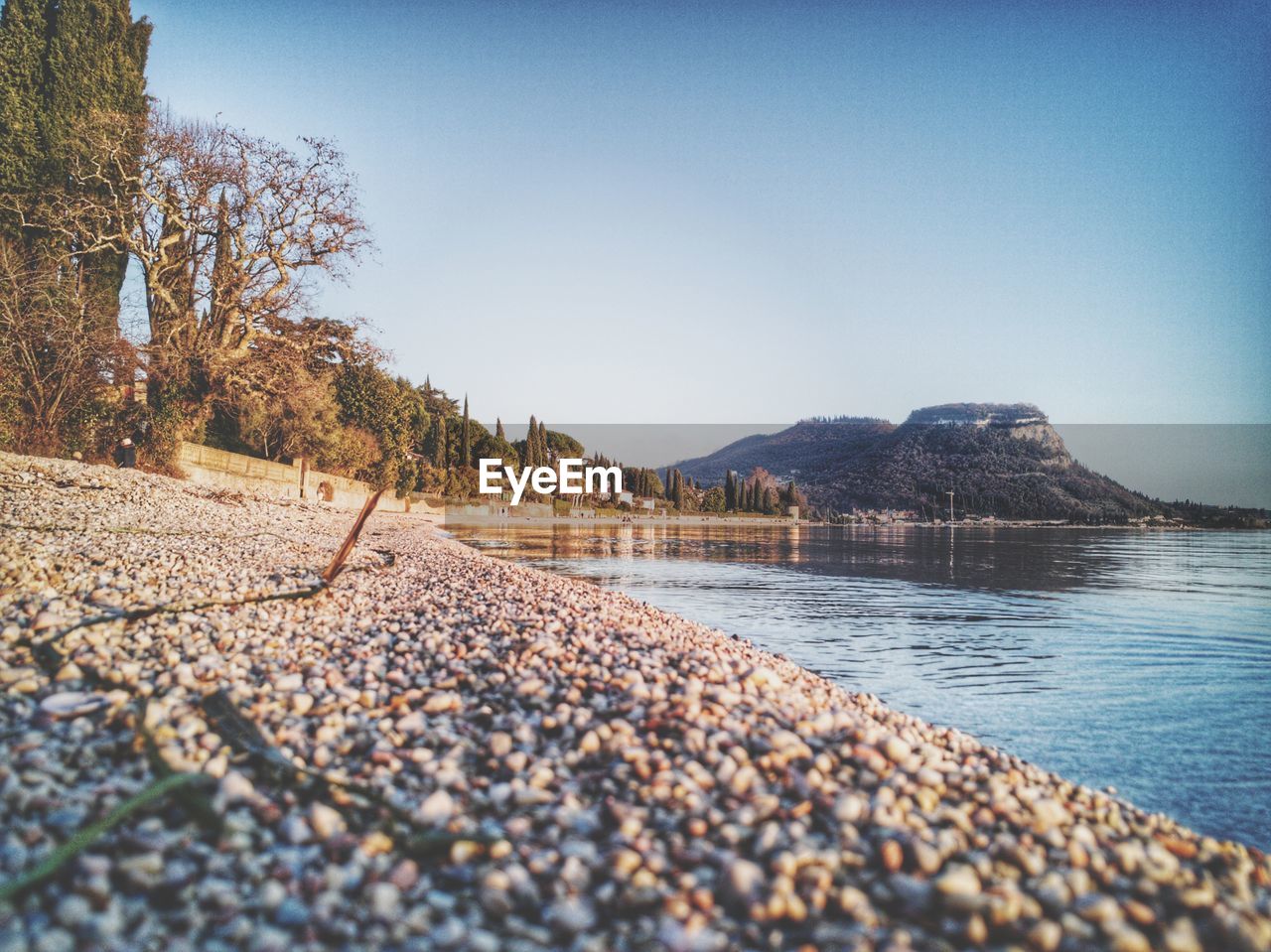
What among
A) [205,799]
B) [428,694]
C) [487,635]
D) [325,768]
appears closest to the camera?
[205,799]

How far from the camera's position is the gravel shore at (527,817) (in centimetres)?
217

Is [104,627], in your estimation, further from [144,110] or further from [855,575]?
[144,110]

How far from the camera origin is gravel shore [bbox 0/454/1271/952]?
2170 mm

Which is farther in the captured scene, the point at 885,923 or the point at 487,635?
the point at 487,635

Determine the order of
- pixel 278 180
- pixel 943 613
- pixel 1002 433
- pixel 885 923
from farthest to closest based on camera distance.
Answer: pixel 1002 433, pixel 278 180, pixel 943 613, pixel 885 923

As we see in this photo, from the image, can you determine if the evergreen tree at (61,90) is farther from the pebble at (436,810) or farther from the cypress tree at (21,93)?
the pebble at (436,810)

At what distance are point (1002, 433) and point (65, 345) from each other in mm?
Result: 205021

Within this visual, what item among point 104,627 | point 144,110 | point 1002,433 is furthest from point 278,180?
point 1002,433

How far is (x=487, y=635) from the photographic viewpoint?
5535 millimetres

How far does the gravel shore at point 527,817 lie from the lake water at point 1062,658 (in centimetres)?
183

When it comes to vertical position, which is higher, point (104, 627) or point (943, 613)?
point (104, 627)

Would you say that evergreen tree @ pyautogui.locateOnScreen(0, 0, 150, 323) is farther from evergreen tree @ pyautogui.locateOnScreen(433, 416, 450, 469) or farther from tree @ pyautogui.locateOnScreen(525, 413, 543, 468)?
tree @ pyautogui.locateOnScreen(525, 413, 543, 468)

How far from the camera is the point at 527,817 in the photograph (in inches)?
110

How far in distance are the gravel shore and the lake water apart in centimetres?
183
